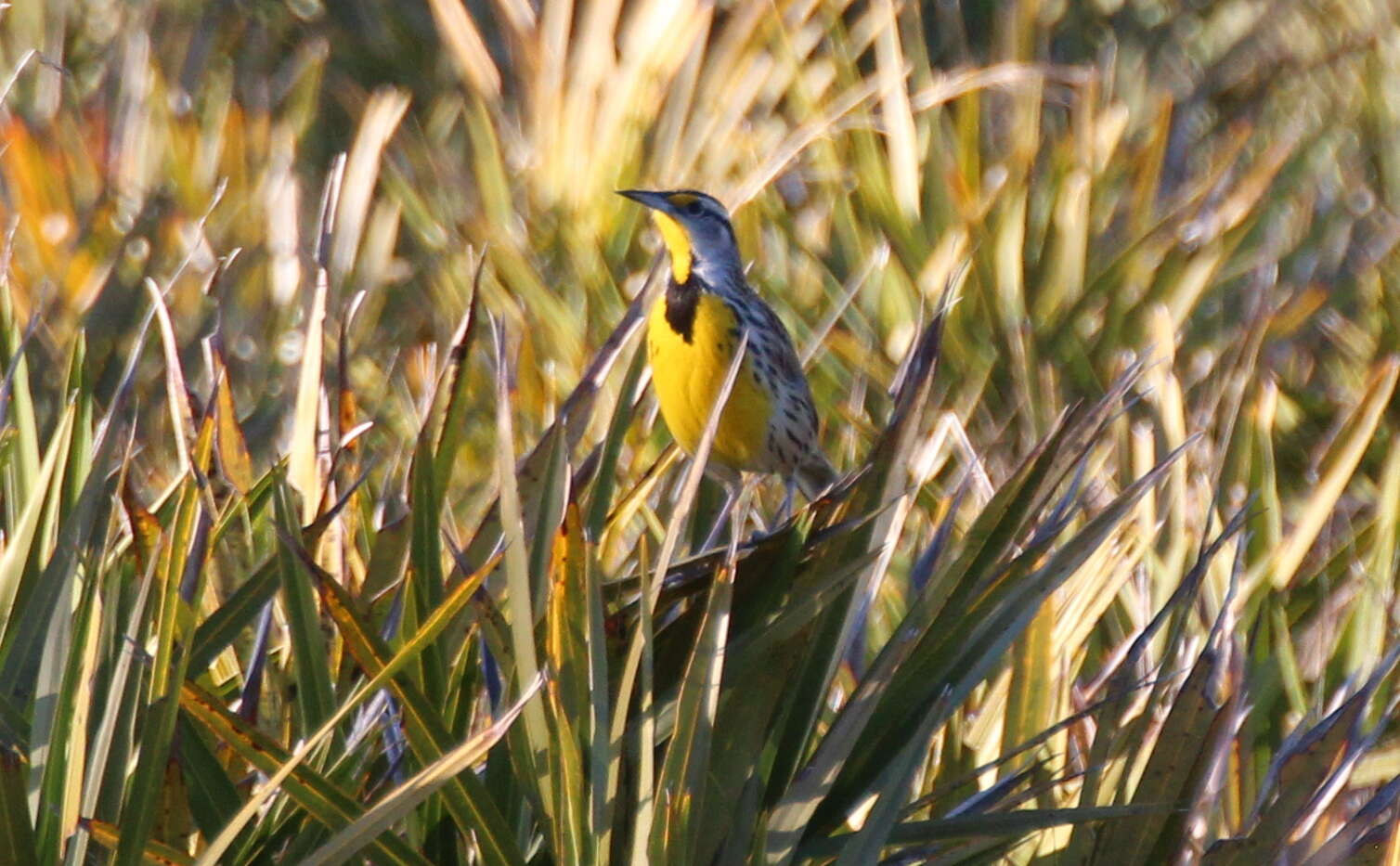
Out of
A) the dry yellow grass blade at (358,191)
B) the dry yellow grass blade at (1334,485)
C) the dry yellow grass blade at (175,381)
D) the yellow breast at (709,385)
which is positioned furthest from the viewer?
the yellow breast at (709,385)

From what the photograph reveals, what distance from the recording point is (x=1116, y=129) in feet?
7.88

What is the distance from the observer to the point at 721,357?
2.19m

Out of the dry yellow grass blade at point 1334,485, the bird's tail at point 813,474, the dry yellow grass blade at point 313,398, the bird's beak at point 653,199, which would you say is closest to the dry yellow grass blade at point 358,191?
the bird's beak at point 653,199

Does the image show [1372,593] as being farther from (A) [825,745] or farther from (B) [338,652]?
(B) [338,652]

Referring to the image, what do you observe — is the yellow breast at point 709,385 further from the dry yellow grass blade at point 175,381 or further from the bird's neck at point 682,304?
the dry yellow grass blade at point 175,381

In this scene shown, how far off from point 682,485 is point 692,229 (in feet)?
3.35

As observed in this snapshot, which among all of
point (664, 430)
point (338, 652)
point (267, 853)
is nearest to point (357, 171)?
point (664, 430)

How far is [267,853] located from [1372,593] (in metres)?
0.84

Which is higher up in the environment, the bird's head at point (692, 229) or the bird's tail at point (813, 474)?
the bird's head at point (692, 229)

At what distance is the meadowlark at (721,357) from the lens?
7.18 ft

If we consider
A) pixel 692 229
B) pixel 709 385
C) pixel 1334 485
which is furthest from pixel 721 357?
pixel 1334 485

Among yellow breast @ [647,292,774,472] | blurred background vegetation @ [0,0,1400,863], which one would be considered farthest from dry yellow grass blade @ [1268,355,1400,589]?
yellow breast @ [647,292,774,472]

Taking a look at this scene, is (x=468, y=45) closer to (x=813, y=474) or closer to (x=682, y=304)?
(x=682, y=304)

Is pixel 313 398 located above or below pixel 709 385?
above
